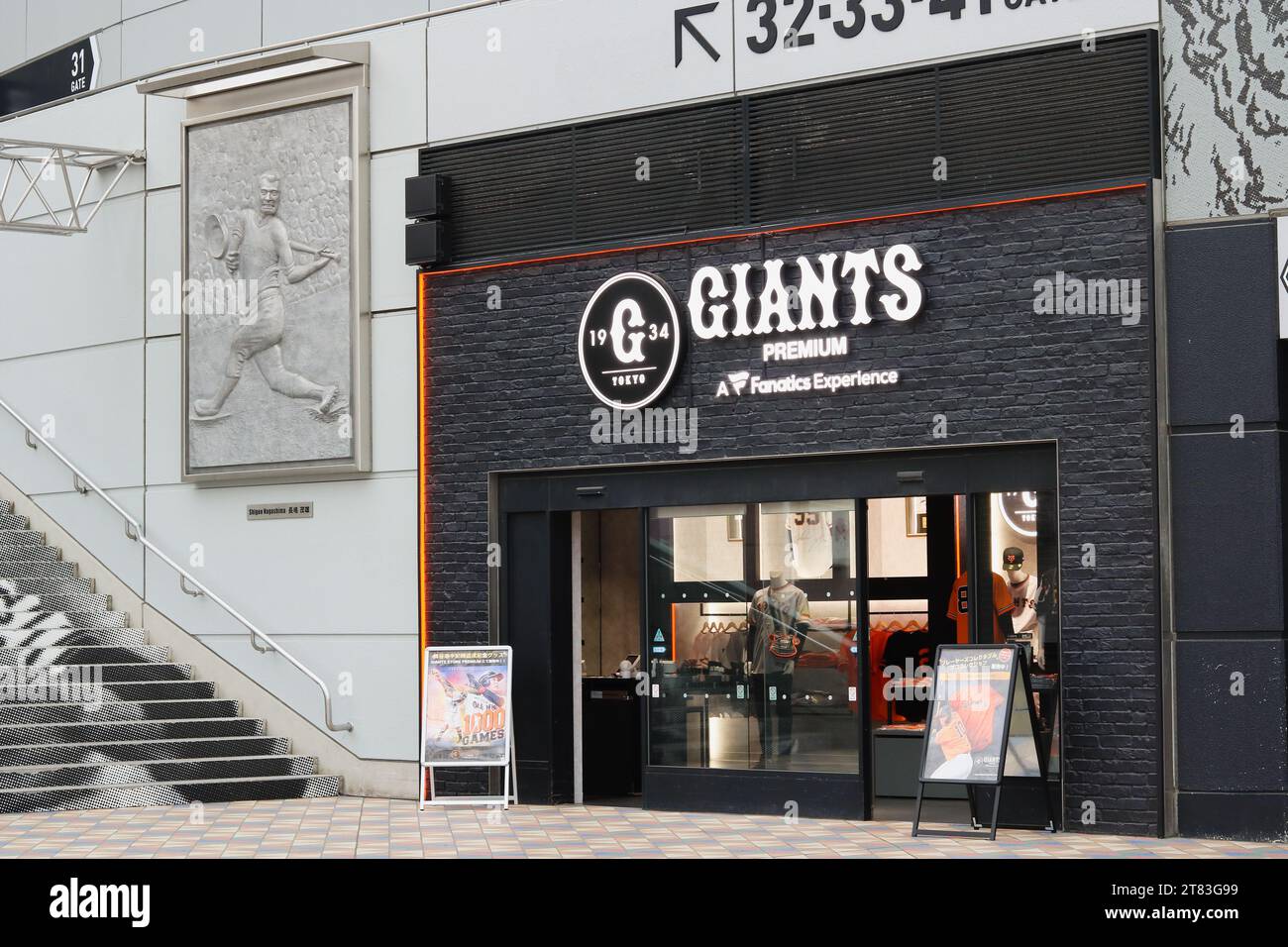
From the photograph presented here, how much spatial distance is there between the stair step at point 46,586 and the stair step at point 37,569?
0.07 meters

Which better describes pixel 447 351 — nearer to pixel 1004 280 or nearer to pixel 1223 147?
pixel 1004 280

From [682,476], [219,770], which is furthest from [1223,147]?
[219,770]

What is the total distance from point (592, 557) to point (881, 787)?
3.01 metres

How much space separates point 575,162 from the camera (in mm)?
13344

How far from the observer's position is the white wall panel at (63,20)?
53.5 feet

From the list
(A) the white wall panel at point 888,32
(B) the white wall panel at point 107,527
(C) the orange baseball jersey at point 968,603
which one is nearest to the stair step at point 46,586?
(B) the white wall panel at point 107,527

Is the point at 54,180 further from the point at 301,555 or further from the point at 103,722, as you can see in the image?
the point at 103,722

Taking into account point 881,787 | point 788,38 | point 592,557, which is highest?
point 788,38

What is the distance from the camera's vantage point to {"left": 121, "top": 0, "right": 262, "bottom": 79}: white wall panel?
15094mm

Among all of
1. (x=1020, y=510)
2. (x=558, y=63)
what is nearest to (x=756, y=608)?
(x=1020, y=510)

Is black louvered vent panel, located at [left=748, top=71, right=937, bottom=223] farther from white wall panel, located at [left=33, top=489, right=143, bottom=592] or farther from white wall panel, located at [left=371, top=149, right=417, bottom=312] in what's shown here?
white wall panel, located at [left=33, top=489, right=143, bottom=592]

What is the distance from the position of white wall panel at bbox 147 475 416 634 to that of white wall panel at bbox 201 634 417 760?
0.41ft

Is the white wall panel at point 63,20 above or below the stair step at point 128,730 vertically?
above

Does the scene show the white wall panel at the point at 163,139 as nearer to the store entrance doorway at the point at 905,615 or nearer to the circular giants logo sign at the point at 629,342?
the circular giants logo sign at the point at 629,342
